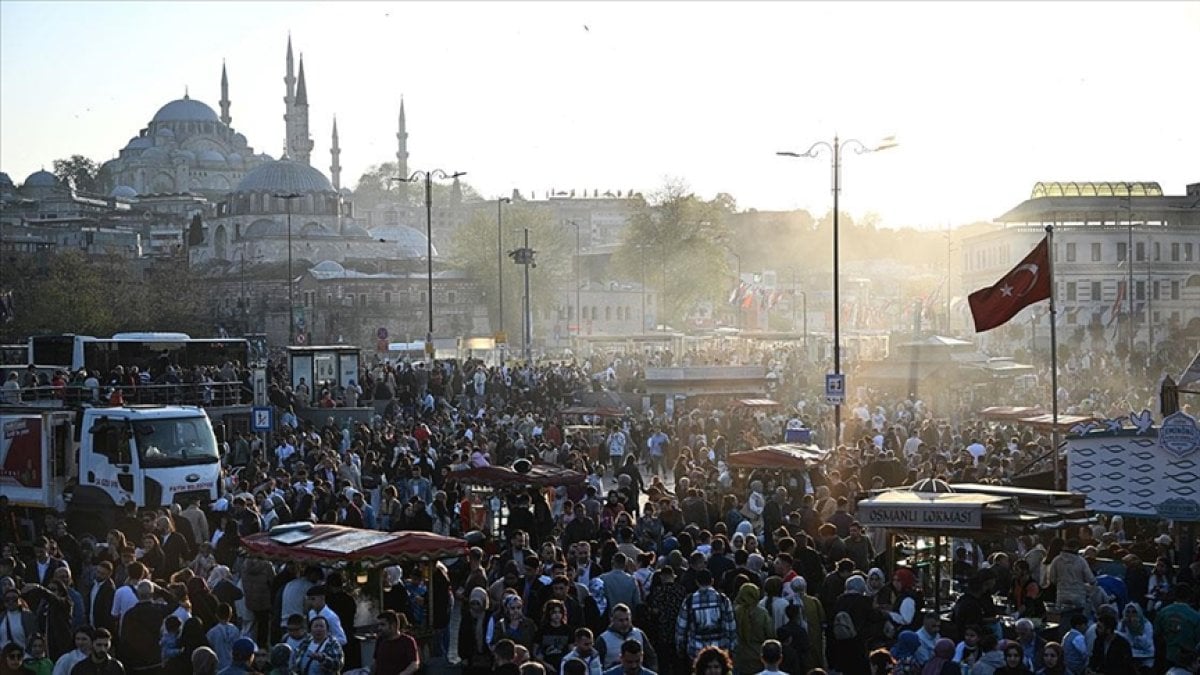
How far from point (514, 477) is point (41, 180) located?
129365 mm

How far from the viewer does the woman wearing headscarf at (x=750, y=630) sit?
11.1 m

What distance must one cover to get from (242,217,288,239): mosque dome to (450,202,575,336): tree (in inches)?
472

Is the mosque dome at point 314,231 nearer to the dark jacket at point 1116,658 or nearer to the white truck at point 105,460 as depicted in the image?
the white truck at point 105,460

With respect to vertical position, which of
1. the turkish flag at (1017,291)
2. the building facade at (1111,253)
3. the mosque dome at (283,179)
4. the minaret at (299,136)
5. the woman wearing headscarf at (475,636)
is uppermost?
the minaret at (299,136)

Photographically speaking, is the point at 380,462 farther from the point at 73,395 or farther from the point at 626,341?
the point at 626,341

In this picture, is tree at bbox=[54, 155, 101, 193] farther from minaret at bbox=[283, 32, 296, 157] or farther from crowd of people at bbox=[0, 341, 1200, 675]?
crowd of people at bbox=[0, 341, 1200, 675]

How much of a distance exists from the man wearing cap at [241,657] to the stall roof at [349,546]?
2439mm

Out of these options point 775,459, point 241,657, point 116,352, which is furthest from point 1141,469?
point 116,352

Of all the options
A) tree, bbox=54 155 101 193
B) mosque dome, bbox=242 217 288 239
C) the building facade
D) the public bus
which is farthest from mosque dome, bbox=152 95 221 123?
the public bus

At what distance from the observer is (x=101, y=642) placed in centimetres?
955

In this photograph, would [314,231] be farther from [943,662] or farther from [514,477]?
[943,662]

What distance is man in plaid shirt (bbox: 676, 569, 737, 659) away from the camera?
424 inches

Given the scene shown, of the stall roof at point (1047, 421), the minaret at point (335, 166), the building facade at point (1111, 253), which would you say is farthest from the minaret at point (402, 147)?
the stall roof at point (1047, 421)

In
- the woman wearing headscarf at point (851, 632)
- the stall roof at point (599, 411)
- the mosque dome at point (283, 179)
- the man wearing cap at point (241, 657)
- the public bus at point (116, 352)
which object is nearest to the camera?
the man wearing cap at point (241, 657)
